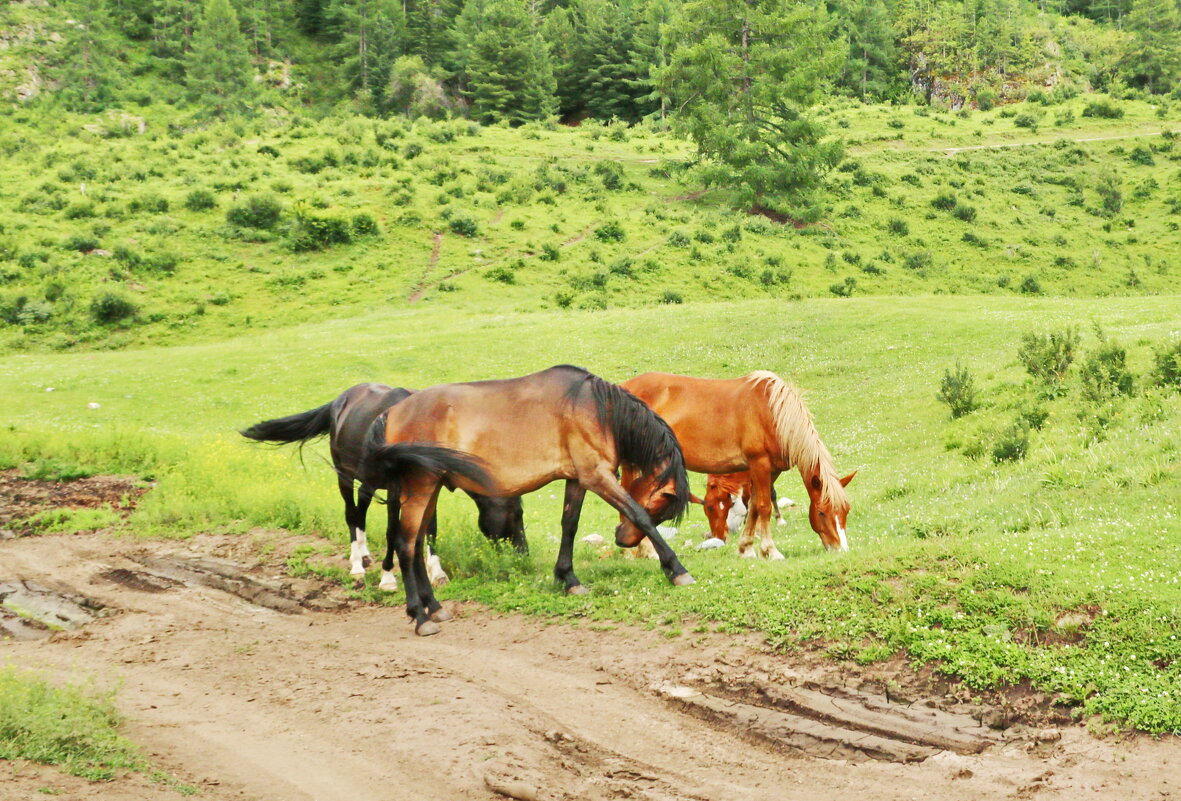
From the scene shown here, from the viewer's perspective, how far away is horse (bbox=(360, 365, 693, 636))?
10617 millimetres

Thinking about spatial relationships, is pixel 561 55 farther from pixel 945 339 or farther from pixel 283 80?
pixel 945 339

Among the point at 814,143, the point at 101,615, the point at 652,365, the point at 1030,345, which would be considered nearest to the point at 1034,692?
the point at 101,615

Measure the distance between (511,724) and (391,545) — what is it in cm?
442

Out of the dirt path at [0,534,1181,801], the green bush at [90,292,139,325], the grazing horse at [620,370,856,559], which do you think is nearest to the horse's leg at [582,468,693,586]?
the grazing horse at [620,370,856,559]

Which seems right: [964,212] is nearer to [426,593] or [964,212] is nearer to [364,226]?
[364,226]

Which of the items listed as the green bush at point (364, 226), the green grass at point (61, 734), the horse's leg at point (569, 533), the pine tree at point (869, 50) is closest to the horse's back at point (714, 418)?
the horse's leg at point (569, 533)

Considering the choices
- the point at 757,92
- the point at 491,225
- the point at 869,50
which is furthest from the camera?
the point at 869,50

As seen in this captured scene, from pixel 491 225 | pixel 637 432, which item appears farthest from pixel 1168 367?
pixel 491 225

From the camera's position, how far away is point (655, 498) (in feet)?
36.3

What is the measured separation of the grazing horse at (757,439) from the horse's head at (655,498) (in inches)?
25.0

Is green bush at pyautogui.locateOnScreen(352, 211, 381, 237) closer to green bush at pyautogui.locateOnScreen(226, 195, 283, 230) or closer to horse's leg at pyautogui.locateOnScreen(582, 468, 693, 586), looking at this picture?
green bush at pyautogui.locateOnScreen(226, 195, 283, 230)

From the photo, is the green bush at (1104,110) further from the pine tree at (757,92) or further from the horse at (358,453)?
the horse at (358,453)

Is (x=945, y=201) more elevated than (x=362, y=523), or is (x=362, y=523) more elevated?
(x=945, y=201)

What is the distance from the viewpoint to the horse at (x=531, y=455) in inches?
418
